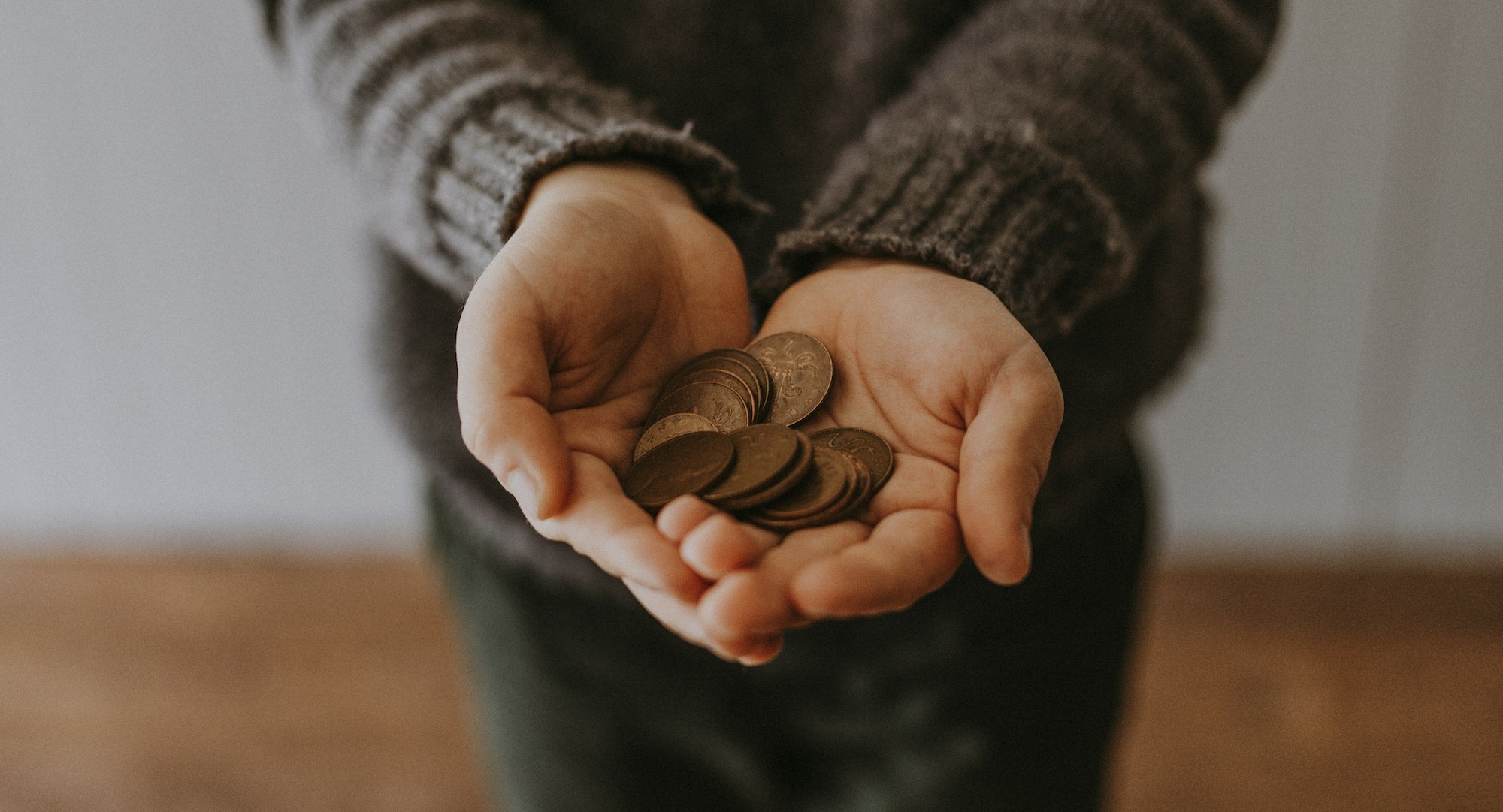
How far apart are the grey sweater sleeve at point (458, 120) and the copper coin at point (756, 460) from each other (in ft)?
0.53

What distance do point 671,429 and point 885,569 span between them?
0.56ft

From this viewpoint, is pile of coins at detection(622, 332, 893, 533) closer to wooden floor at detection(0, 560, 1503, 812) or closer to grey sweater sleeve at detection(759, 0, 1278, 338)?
grey sweater sleeve at detection(759, 0, 1278, 338)

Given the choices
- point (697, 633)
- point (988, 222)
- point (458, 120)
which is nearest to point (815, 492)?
point (697, 633)

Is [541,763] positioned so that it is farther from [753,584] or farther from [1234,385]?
[1234,385]

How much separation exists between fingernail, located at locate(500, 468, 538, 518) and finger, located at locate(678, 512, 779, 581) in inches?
2.8

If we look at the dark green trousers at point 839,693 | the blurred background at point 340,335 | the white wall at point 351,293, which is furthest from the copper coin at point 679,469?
the white wall at point 351,293

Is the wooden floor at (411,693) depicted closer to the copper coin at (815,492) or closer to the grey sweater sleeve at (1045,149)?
the grey sweater sleeve at (1045,149)

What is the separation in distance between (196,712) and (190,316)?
737 mm

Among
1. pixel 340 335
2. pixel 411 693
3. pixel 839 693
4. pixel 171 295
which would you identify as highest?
pixel 171 295

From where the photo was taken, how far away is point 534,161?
0.59 metres

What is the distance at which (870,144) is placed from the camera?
0.70 metres

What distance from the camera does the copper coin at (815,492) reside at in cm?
51

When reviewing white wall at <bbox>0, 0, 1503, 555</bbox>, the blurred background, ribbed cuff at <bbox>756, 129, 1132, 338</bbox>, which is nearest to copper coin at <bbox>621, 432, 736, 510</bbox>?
ribbed cuff at <bbox>756, 129, 1132, 338</bbox>

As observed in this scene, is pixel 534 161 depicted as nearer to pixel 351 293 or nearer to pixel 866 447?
pixel 866 447
